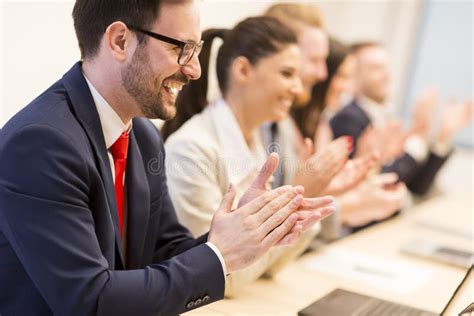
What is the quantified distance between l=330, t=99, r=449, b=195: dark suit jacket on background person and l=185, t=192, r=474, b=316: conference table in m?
0.69

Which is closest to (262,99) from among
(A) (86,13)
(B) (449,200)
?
(A) (86,13)

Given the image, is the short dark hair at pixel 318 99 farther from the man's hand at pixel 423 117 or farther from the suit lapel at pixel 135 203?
the suit lapel at pixel 135 203

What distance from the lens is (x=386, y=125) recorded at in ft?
10.2

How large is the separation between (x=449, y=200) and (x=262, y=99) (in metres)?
1.69

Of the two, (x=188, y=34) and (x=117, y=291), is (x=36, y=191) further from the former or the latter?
(x=188, y=34)

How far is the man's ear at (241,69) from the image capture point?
1747 millimetres

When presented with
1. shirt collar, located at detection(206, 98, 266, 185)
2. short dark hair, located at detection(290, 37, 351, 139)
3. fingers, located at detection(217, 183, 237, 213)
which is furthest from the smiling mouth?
short dark hair, located at detection(290, 37, 351, 139)

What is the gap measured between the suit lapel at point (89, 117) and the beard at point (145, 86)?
0.08 m

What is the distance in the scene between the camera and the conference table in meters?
1.46

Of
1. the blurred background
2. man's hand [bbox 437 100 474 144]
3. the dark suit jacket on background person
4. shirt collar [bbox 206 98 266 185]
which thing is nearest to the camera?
shirt collar [bbox 206 98 266 185]

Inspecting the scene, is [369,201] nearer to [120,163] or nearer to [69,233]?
[120,163]

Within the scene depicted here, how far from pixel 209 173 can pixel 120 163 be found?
0.39 metres

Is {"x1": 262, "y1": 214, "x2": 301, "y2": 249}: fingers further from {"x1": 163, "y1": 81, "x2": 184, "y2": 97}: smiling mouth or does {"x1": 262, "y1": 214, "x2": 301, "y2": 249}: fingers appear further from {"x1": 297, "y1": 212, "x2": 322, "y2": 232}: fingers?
{"x1": 163, "y1": 81, "x2": 184, "y2": 97}: smiling mouth

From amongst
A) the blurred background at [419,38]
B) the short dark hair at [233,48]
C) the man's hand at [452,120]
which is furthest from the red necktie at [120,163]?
the blurred background at [419,38]
